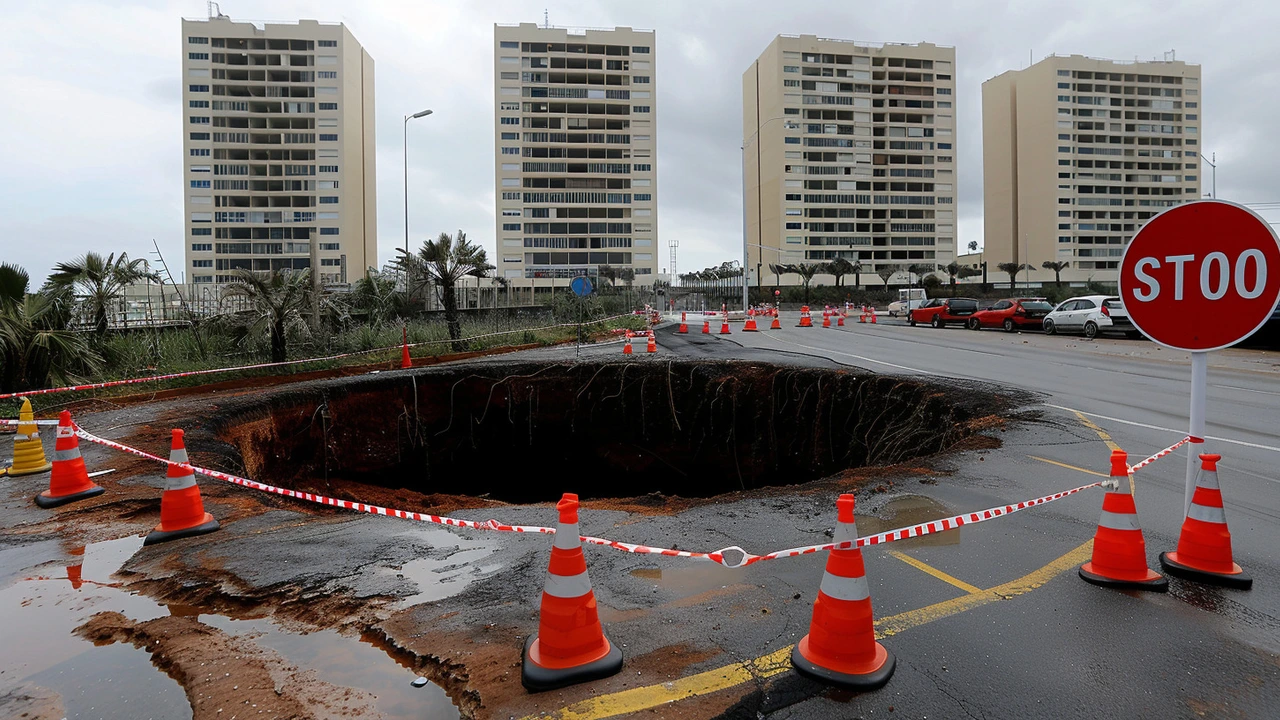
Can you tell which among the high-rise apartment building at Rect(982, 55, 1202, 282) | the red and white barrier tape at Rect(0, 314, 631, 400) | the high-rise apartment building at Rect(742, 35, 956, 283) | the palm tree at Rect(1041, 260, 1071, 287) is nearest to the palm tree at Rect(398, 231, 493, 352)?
the red and white barrier tape at Rect(0, 314, 631, 400)

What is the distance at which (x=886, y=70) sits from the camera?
8812 centimetres

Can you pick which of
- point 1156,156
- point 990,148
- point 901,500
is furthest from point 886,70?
point 901,500

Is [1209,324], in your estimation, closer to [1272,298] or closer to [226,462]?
[1272,298]

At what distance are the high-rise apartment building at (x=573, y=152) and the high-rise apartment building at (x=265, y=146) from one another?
17.7 m

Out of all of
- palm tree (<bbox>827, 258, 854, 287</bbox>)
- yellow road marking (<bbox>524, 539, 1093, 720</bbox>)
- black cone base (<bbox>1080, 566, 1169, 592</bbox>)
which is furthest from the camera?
palm tree (<bbox>827, 258, 854, 287</bbox>)

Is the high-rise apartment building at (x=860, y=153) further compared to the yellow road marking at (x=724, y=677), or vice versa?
the high-rise apartment building at (x=860, y=153)

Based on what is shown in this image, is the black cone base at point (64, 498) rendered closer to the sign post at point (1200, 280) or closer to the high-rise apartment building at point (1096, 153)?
the sign post at point (1200, 280)

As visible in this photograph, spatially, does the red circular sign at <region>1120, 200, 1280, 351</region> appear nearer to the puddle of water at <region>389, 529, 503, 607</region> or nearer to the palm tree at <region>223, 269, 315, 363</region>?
the puddle of water at <region>389, 529, 503, 607</region>

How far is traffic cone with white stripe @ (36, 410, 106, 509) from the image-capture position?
6.14m

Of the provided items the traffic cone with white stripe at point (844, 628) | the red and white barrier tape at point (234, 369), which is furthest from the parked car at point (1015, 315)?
the traffic cone with white stripe at point (844, 628)

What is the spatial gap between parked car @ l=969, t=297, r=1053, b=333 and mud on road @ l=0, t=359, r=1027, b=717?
16.9 metres

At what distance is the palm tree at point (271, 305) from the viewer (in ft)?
48.1

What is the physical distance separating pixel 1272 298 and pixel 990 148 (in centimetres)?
11408

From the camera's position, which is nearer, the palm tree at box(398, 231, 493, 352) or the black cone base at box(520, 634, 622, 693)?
the black cone base at box(520, 634, 622, 693)
